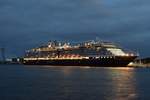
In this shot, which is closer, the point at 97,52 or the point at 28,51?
the point at 97,52

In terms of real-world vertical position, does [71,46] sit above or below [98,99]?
above

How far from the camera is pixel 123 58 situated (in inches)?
5655

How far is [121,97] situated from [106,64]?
342ft

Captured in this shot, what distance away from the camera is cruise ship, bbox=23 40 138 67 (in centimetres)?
14480

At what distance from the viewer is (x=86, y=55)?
151 metres

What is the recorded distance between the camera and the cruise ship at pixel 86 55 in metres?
145

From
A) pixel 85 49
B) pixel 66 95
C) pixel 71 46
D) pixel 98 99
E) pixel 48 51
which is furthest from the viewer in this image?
pixel 48 51

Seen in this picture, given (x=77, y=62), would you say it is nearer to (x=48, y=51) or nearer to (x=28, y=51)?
(x=48, y=51)

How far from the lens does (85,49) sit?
155 meters

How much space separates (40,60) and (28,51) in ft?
66.1

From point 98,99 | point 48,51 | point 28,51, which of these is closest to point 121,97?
point 98,99

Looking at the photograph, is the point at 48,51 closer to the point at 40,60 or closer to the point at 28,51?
the point at 40,60

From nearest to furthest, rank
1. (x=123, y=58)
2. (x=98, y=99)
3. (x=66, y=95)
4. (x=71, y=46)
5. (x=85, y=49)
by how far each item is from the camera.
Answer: (x=98, y=99), (x=66, y=95), (x=123, y=58), (x=85, y=49), (x=71, y=46)

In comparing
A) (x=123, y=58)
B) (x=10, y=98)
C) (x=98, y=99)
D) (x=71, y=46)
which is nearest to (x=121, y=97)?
(x=98, y=99)
